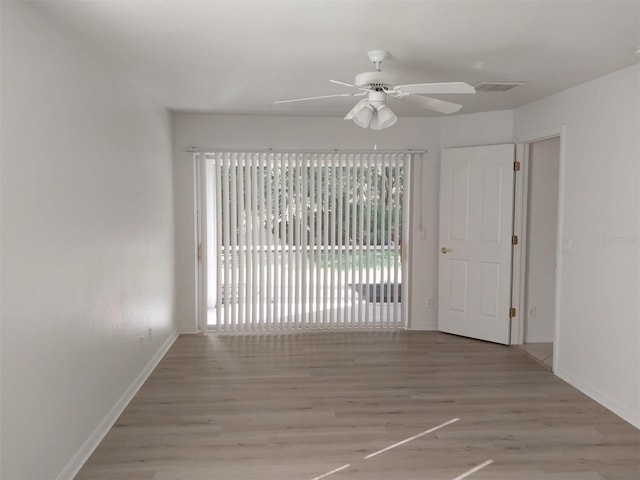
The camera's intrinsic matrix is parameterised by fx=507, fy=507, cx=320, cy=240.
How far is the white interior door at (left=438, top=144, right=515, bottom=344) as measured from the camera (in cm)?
528

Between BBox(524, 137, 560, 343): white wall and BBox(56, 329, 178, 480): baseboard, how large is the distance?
3.82 meters

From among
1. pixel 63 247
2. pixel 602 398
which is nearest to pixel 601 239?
pixel 602 398

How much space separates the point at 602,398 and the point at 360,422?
186 centimetres

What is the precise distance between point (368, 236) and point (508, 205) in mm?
1564

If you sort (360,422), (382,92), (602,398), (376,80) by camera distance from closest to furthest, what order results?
(376,80) → (382,92) → (360,422) → (602,398)

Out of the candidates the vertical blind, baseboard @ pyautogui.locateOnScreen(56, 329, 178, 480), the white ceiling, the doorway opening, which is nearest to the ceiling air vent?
the white ceiling

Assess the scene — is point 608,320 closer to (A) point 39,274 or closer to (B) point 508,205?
(B) point 508,205

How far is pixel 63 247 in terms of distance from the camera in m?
2.65

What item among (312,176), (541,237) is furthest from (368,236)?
(541,237)

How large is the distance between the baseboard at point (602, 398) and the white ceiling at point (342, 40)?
238cm

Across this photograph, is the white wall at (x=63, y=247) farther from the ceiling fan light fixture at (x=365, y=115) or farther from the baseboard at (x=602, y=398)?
the baseboard at (x=602, y=398)

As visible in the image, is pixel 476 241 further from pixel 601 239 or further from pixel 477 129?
pixel 601 239

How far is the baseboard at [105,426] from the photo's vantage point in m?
2.76

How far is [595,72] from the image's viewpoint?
3691mm
